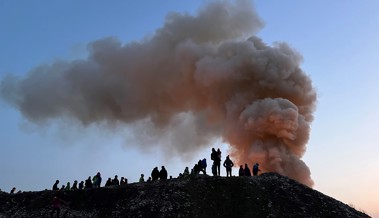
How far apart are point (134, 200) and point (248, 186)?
32.3ft

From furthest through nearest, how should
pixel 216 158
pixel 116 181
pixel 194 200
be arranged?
pixel 116 181, pixel 216 158, pixel 194 200

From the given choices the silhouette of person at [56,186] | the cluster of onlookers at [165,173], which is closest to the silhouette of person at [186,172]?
the cluster of onlookers at [165,173]

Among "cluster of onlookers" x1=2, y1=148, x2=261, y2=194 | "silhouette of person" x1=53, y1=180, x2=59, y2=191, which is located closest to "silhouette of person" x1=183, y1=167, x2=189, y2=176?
"cluster of onlookers" x1=2, y1=148, x2=261, y2=194

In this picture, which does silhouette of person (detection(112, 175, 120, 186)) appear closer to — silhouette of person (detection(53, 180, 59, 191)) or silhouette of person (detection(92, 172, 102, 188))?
silhouette of person (detection(92, 172, 102, 188))

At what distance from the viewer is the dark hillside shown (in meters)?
31.1

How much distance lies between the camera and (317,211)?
3209 cm

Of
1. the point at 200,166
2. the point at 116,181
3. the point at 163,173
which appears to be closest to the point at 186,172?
the point at 200,166

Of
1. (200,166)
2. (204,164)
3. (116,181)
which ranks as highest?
(204,164)

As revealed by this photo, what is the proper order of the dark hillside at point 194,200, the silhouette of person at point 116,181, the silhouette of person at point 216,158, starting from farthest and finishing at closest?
the silhouette of person at point 116,181 < the silhouette of person at point 216,158 < the dark hillside at point 194,200

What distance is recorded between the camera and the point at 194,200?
32469mm

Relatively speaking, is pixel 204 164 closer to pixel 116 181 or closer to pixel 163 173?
pixel 163 173

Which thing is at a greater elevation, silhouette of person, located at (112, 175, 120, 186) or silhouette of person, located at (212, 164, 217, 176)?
silhouette of person, located at (212, 164, 217, 176)

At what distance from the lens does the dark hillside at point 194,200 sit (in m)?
31.1

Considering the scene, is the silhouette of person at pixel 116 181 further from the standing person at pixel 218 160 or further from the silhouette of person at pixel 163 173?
the standing person at pixel 218 160
